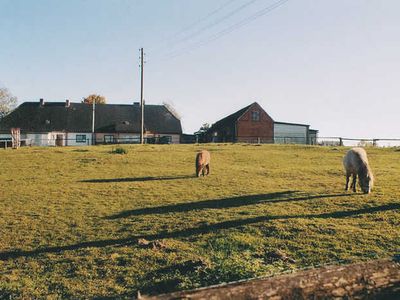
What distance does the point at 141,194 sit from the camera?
17.6 m

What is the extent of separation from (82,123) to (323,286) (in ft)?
209

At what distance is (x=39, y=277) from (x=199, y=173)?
1445 centimetres

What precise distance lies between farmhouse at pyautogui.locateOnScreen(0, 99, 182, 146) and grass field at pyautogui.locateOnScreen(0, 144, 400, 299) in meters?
41.4

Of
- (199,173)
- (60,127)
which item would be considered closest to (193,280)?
(199,173)

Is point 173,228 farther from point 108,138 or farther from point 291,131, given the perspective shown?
point 291,131

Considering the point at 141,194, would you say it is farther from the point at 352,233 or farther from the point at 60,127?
the point at 60,127

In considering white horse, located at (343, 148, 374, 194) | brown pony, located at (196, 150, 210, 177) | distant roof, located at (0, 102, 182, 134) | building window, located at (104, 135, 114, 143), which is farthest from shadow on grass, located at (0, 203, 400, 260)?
distant roof, located at (0, 102, 182, 134)

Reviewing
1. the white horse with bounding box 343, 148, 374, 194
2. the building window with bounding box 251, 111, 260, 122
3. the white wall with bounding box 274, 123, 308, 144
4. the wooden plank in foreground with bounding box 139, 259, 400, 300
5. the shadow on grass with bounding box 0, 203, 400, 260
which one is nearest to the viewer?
the wooden plank in foreground with bounding box 139, 259, 400, 300

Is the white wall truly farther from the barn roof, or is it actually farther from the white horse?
the white horse

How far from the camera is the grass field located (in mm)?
9000

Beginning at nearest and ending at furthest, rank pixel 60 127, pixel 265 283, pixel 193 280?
pixel 265 283
pixel 193 280
pixel 60 127

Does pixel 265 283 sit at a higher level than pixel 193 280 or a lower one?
higher

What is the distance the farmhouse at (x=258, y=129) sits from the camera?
6438cm

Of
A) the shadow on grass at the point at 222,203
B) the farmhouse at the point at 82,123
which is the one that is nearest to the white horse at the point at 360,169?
the shadow on grass at the point at 222,203
